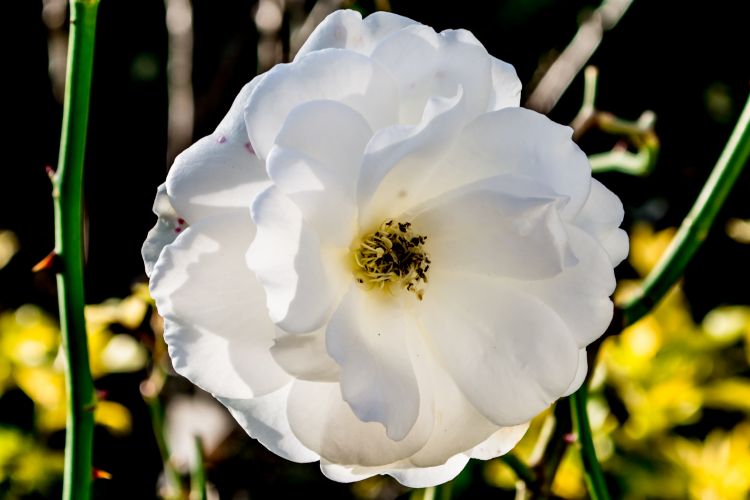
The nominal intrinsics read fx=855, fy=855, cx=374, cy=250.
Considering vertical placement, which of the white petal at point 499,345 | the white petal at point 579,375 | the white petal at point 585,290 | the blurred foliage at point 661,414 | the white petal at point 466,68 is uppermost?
the white petal at point 466,68

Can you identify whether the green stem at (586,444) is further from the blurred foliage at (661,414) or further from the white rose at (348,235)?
the blurred foliage at (661,414)

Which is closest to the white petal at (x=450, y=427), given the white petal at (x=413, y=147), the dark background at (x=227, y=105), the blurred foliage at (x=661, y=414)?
the white petal at (x=413, y=147)

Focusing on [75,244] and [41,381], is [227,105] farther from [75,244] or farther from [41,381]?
[75,244]

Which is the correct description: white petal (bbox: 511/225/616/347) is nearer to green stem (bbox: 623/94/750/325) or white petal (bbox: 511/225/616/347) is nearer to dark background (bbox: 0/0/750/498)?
green stem (bbox: 623/94/750/325)

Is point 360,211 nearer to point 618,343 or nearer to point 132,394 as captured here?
point 618,343

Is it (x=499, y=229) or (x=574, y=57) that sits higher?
(x=499, y=229)

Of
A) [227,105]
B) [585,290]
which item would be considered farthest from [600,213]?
[227,105]
